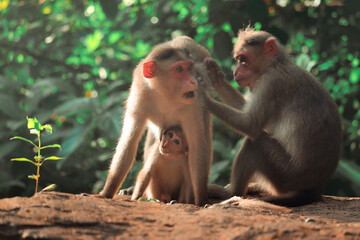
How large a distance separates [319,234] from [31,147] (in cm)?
610

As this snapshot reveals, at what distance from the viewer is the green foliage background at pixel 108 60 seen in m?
6.69

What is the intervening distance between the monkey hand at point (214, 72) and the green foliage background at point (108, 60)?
1.19 metres

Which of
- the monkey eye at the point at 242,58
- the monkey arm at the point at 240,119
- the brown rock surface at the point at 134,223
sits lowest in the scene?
the brown rock surface at the point at 134,223

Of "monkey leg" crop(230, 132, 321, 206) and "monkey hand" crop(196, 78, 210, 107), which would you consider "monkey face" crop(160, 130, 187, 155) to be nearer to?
"monkey hand" crop(196, 78, 210, 107)

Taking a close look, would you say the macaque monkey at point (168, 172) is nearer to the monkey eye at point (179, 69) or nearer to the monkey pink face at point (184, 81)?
the monkey pink face at point (184, 81)

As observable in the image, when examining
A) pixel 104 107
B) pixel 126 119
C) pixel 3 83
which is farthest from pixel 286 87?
pixel 3 83

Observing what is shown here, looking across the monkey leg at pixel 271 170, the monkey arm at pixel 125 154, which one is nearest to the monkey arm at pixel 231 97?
the monkey leg at pixel 271 170

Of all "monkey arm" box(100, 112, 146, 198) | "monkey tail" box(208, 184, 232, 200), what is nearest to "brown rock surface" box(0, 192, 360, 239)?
"monkey arm" box(100, 112, 146, 198)

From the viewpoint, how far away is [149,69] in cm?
491

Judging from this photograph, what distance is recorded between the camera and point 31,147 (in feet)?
26.0

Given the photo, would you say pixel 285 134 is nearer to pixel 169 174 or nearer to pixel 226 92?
pixel 226 92

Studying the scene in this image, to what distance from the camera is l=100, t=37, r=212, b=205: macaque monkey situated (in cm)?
470

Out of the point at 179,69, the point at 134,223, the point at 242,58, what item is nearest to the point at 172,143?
the point at 179,69

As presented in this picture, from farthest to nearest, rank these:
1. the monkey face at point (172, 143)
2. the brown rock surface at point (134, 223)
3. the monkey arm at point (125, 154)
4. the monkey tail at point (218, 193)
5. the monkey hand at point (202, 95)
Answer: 1. the monkey tail at point (218, 193)
2. the monkey hand at point (202, 95)
3. the monkey face at point (172, 143)
4. the monkey arm at point (125, 154)
5. the brown rock surface at point (134, 223)
